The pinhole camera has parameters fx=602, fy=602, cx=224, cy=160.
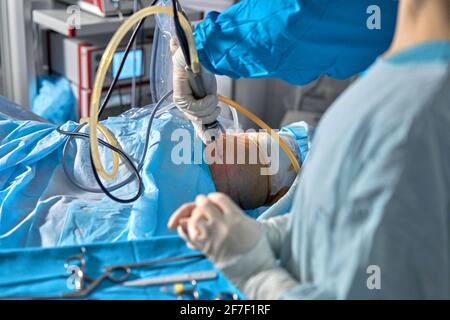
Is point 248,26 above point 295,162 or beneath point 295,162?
above

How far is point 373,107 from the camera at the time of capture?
733 millimetres

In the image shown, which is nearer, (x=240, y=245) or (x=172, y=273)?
(x=240, y=245)

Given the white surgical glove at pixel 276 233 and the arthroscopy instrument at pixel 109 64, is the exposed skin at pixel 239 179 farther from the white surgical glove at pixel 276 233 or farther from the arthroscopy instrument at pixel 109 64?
the white surgical glove at pixel 276 233

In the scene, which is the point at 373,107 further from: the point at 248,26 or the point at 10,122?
the point at 10,122

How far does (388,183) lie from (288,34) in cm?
72

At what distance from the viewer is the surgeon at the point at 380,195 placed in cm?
73

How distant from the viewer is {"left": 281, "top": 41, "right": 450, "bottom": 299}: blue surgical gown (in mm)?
726

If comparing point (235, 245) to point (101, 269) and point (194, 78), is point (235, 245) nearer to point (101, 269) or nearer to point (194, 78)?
point (101, 269)

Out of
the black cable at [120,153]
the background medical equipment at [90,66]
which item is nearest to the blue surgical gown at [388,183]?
the black cable at [120,153]

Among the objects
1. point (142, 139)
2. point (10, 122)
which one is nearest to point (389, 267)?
point (142, 139)

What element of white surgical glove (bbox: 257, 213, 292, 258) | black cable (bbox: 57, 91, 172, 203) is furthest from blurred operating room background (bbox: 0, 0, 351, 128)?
white surgical glove (bbox: 257, 213, 292, 258)

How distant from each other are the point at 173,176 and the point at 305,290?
0.61 meters

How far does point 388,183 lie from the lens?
73 centimetres

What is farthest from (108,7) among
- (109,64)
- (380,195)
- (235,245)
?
(380,195)
